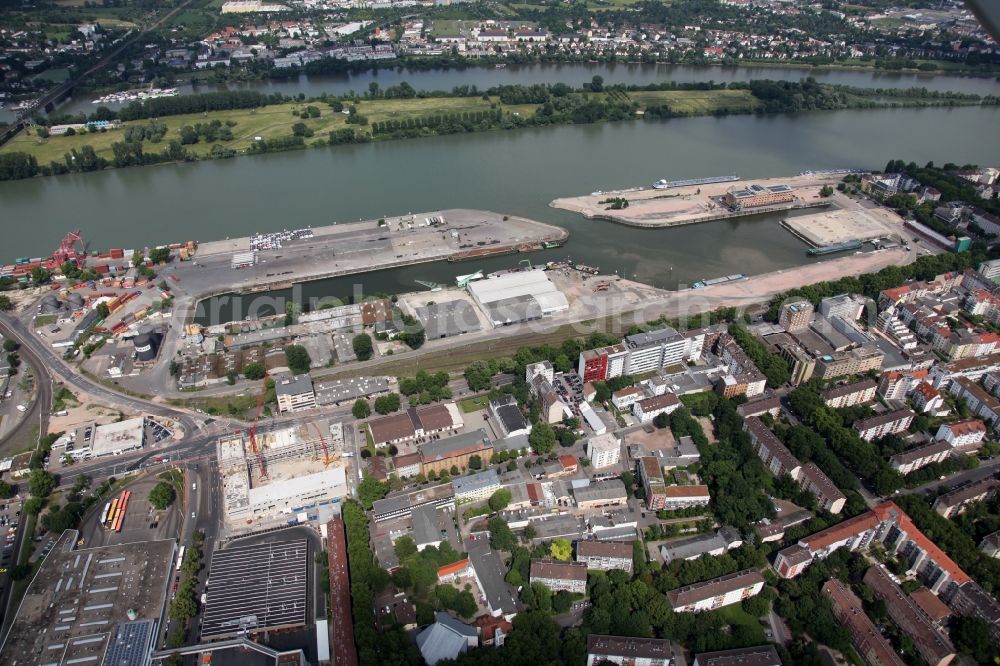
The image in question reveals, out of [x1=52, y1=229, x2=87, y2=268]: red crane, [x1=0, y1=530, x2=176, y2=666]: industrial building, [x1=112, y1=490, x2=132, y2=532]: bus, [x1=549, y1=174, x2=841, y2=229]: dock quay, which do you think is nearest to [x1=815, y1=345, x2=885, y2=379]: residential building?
[x1=549, y1=174, x2=841, y2=229]: dock quay

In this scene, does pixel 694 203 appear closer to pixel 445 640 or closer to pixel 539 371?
pixel 539 371

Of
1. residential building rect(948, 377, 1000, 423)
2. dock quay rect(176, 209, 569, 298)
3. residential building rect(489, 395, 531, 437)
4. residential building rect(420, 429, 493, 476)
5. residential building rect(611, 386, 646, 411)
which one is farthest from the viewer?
dock quay rect(176, 209, 569, 298)

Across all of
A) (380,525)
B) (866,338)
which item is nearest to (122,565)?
(380,525)

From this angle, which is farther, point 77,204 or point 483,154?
point 483,154

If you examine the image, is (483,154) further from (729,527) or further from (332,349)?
(729,527)

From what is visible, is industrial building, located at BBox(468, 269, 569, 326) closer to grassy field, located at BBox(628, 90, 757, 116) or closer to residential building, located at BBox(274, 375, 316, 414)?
residential building, located at BBox(274, 375, 316, 414)

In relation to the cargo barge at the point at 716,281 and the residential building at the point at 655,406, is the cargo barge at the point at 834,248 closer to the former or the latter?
the cargo barge at the point at 716,281
